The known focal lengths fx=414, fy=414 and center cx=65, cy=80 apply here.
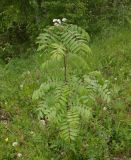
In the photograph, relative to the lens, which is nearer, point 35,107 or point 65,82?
point 65,82

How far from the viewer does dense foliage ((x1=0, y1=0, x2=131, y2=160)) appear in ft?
17.9

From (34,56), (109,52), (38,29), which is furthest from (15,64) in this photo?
(109,52)

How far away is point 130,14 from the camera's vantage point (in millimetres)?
10719

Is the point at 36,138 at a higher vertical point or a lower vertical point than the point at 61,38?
lower

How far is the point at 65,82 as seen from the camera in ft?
18.5

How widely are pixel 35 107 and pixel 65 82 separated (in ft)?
5.18

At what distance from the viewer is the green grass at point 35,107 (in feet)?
19.9

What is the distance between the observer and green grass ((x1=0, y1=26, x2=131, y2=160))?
607 centimetres

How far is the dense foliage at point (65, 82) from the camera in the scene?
17.9ft

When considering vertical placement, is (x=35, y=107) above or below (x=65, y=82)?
below

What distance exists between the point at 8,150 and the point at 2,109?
1.22 meters

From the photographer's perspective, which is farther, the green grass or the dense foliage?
the green grass

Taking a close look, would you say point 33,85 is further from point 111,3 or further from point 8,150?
point 111,3

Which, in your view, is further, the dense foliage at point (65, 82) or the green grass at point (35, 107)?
the green grass at point (35, 107)
